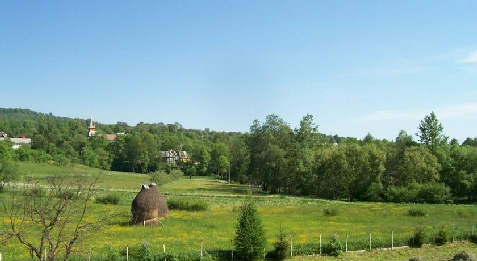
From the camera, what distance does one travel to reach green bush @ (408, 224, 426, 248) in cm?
3056

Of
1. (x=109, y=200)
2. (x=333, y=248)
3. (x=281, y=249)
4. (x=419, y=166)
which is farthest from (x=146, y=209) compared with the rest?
(x=419, y=166)

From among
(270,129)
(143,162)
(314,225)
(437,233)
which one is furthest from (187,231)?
(143,162)

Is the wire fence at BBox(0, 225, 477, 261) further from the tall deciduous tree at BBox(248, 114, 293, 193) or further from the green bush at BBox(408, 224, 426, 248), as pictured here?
the tall deciduous tree at BBox(248, 114, 293, 193)

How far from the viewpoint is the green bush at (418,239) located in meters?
30.6

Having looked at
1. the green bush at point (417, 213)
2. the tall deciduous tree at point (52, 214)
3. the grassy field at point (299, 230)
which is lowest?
the grassy field at point (299, 230)

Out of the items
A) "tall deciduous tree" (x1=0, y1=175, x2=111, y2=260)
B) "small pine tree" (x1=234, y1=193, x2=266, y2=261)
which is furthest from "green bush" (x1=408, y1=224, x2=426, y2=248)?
"tall deciduous tree" (x1=0, y1=175, x2=111, y2=260)

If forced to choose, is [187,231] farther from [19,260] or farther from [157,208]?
[19,260]

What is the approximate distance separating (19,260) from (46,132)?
162m

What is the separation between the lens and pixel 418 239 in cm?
3067

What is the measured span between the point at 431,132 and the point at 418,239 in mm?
66957

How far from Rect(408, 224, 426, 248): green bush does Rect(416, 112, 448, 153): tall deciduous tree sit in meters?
65.3

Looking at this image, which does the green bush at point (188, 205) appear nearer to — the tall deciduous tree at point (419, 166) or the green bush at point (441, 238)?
the green bush at point (441, 238)

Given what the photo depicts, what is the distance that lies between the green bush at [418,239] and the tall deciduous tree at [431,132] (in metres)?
65.3

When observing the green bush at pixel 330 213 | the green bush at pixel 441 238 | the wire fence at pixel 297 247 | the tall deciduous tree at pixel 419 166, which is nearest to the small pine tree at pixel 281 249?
the wire fence at pixel 297 247
